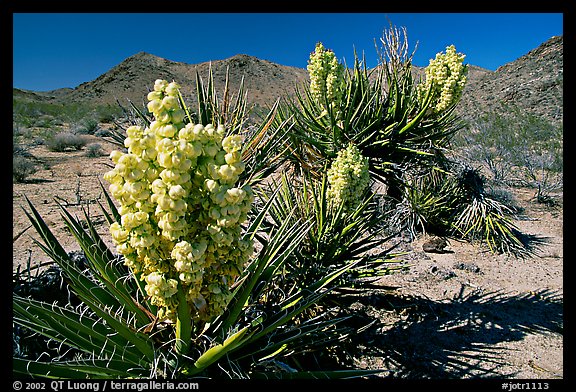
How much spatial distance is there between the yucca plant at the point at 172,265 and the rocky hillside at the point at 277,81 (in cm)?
327

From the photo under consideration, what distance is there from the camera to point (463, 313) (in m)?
3.66

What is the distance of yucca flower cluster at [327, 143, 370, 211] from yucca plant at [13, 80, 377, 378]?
923mm

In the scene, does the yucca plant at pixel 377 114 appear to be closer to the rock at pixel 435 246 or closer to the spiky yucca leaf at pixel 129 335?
the rock at pixel 435 246

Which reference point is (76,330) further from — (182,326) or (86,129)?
(86,129)

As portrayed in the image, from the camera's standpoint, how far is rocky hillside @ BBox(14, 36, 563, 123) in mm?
20359

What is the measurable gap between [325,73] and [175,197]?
3.05m

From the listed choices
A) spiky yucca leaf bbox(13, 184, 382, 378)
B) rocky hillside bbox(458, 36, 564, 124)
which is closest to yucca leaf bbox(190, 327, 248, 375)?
spiky yucca leaf bbox(13, 184, 382, 378)

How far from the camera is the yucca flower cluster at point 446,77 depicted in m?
3.99

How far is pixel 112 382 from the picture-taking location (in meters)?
1.53

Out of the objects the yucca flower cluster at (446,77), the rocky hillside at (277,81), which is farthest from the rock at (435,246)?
the rocky hillside at (277,81)

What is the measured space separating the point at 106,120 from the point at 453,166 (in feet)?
64.5

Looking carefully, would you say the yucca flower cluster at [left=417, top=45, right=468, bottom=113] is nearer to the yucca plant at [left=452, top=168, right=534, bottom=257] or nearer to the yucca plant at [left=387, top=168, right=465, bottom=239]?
the yucca plant at [left=387, top=168, right=465, bottom=239]

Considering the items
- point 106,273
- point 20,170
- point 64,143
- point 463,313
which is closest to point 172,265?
point 106,273
